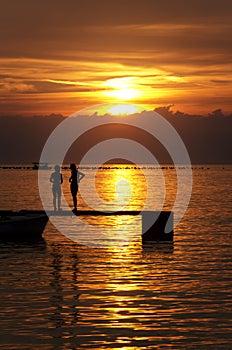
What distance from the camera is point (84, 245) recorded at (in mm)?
36125

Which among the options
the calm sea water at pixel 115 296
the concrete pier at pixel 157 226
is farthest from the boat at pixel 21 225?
the concrete pier at pixel 157 226

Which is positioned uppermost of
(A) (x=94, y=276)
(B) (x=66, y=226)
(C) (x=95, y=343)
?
(B) (x=66, y=226)

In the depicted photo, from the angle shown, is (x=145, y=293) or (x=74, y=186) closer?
(x=145, y=293)

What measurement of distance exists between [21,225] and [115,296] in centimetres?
1460

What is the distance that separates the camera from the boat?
35938 millimetres

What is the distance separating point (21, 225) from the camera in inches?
1423

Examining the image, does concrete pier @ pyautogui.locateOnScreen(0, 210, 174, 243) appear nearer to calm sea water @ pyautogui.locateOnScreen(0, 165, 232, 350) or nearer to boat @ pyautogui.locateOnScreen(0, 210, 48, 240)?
boat @ pyautogui.locateOnScreen(0, 210, 48, 240)

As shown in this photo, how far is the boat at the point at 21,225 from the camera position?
→ 3594cm

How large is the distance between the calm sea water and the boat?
714 mm

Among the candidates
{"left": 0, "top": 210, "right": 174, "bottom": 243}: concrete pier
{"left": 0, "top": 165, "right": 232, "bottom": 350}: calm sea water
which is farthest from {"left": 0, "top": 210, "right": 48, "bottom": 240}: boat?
{"left": 0, "top": 210, "right": 174, "bottom": 243}: concrete pier

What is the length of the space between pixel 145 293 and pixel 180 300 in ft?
4.69

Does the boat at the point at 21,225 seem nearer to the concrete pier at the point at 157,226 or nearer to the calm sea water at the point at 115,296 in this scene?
the calm sea water at the point at 115,296

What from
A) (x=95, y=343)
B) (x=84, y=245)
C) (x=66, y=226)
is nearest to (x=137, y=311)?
(x=95, y=343)

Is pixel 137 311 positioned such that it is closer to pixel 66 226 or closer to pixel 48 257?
pixel 48 257
